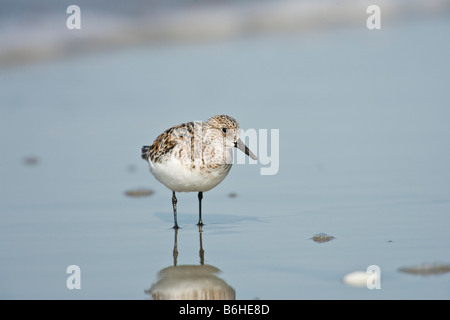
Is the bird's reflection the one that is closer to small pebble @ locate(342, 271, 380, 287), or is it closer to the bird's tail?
small pebble @ locate(342, 271, 380, 287)

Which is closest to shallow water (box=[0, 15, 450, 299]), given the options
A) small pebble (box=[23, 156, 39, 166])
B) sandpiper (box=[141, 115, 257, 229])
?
small pebble (box=[23, 156, 39, 166])

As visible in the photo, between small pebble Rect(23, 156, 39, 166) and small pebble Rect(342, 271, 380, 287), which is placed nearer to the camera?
small pebble Rect(342, 271, 380, 287)

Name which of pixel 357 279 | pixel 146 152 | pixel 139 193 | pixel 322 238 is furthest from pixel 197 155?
pixel 357 279

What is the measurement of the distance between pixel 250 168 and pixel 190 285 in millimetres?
2933

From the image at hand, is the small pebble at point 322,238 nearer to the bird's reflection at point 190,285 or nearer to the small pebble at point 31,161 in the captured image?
the bird's reflection at point 190,285

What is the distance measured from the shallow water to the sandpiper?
0.36 m

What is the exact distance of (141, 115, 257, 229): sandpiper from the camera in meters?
5.79

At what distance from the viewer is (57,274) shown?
4.92 m

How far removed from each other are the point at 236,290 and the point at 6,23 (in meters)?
9.72

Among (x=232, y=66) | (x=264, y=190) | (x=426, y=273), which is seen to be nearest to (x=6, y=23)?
(x=232, y=66)

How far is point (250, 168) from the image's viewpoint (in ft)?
24.7

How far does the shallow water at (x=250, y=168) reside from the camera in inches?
196

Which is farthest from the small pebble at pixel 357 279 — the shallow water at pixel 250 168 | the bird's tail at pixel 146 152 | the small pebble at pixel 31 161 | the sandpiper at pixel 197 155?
the small pebble at pixel 31 161
